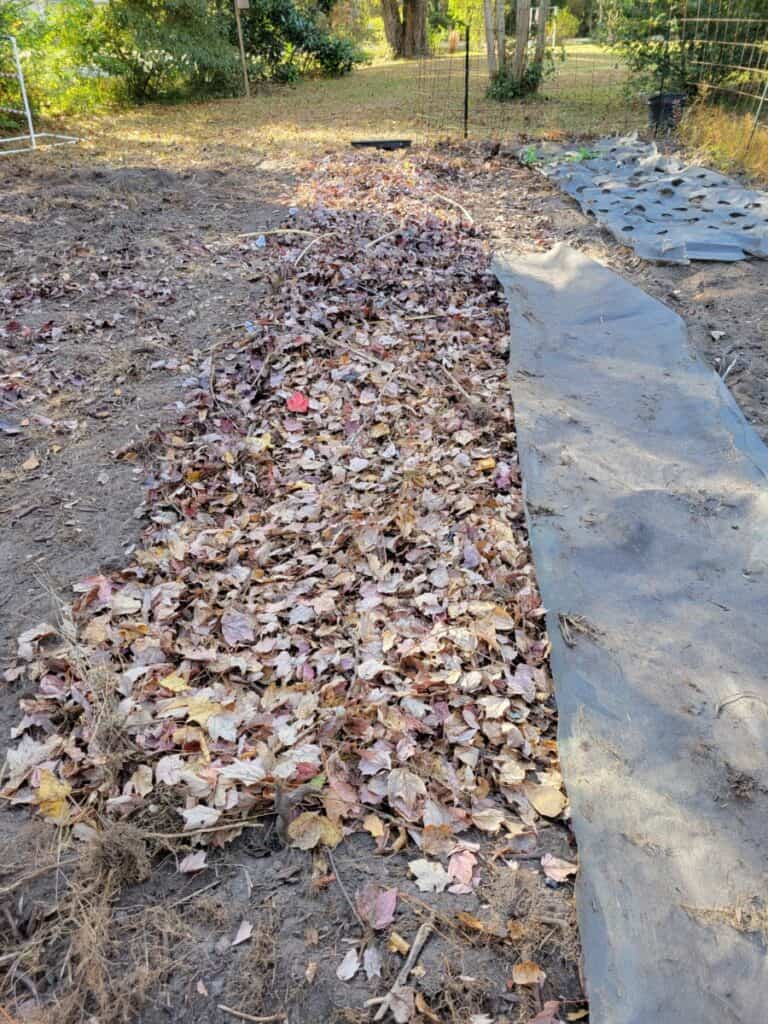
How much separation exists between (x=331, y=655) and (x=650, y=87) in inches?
409

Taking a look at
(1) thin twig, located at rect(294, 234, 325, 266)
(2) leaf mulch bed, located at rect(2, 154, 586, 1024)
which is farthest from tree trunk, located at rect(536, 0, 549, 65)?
(2) leaf mulch bed, located at rect(2, 154, 586, 1024)

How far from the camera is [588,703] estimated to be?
2078 millimetres

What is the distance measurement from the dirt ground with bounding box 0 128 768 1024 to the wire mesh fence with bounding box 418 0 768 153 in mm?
2491

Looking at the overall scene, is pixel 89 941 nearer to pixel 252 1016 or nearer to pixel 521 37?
pixel 252 1016

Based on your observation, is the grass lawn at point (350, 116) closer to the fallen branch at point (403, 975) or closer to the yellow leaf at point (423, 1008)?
the fallen branch at point (403, 975)

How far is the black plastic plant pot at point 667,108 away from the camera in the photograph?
8.80 metres

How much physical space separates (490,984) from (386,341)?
338 centimetres

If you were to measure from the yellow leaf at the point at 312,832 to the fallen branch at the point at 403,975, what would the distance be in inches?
11.8

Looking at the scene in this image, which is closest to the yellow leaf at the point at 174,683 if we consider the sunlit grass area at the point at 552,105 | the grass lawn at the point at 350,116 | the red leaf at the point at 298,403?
the red leaf at the point at 298,403

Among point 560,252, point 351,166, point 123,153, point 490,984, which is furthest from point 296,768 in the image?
point 123,153

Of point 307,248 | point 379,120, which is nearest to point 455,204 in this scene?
point 307,248

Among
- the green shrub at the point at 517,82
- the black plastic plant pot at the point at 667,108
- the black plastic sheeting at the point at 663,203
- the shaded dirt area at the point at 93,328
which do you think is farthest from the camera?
the green shrub at the point at 517,82

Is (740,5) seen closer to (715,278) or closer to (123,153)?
(715,278)

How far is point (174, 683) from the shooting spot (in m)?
2.21
